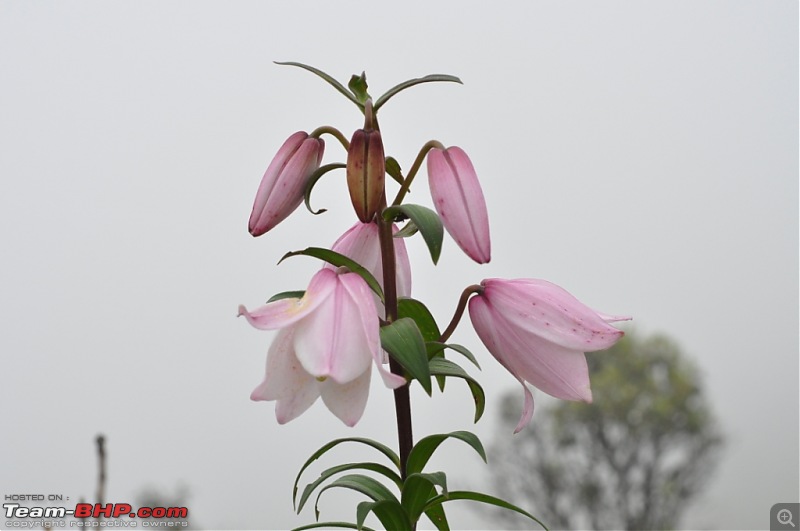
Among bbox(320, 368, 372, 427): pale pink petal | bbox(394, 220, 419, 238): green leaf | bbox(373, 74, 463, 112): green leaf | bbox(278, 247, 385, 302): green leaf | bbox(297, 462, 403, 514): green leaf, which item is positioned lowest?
bbox(297, 462, 403, 514): green leaf

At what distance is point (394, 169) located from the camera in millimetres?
886

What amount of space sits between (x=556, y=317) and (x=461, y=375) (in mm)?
94

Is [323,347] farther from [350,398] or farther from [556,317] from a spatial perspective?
[556,317]

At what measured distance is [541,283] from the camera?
86cm

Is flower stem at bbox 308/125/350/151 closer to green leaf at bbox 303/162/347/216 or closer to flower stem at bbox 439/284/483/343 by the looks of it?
green leaf at bbox 303/162/347/216

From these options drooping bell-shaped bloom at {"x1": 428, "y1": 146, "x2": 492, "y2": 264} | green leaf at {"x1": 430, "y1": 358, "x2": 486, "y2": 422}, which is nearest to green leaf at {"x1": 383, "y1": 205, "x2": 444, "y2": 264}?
drooping bell-shaped bloom at {"x1": 428, "y1": 146, "x2": 492, "y2": 264}

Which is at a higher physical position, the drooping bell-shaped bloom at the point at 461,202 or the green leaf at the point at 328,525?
the drooping bell-shaped bloom at the point at 461,202

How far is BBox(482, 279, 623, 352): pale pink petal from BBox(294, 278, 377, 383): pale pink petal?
0.47ft

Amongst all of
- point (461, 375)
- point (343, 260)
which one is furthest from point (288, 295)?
point (461, 375)

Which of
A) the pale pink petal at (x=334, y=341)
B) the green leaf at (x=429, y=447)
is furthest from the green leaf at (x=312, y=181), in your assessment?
the green leaf at (x=429, y=447)

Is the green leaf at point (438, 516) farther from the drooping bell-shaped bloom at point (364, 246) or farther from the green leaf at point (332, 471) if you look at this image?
the drooping bell-shaped bloom at point (364, 246)

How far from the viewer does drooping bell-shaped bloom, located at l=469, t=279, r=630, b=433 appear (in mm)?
820

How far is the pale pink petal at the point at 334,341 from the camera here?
0.72 meters

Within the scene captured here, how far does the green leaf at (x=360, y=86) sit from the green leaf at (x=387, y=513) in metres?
0.34
